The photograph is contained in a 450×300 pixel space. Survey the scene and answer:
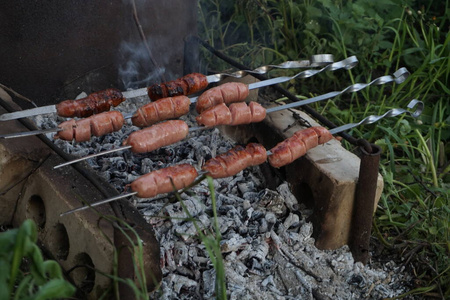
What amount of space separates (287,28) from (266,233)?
2590 mm

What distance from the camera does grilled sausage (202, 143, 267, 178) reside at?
259 cm

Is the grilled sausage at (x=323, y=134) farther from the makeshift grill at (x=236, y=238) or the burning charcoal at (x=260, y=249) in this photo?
the burning charcoal at (x=260, y=249)

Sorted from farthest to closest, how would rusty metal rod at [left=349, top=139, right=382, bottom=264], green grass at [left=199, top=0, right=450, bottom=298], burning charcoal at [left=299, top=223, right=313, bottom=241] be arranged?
green grass at [left=199, top=0, right=450, bottom=298]
burning charcoal at [left=299, top=223, right=313, bottom=241]
rusty metal rod at [left=349, top=139, right=382, bottom=264]

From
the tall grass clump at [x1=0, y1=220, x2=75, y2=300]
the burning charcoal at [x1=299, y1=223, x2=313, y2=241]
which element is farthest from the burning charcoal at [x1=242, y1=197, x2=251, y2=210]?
the tall grass clump at [x1=0, y1=220, x2=75, y2=300]

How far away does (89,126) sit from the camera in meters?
2.53

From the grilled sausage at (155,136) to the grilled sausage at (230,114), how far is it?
0.15 metres

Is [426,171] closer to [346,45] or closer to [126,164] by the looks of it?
[346,45]

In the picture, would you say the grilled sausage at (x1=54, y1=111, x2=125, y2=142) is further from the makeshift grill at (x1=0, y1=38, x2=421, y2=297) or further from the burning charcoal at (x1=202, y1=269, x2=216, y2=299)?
the burning charcoal at (x1=202, y1=269, x2=216, y2=299)

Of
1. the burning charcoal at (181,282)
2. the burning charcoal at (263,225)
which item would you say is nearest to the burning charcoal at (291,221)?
the burning charcoal at (263,225)

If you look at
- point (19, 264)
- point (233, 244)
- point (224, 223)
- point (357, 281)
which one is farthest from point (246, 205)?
point (19, 264)

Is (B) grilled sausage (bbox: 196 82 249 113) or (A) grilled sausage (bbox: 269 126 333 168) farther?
(B) grilled sausage (bbox: 196 82 249 113)

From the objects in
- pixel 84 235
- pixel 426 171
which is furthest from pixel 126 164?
pixel 426 171

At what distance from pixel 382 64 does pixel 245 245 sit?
8.08 ft

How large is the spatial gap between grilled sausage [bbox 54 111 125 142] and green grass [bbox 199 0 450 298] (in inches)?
65.4
